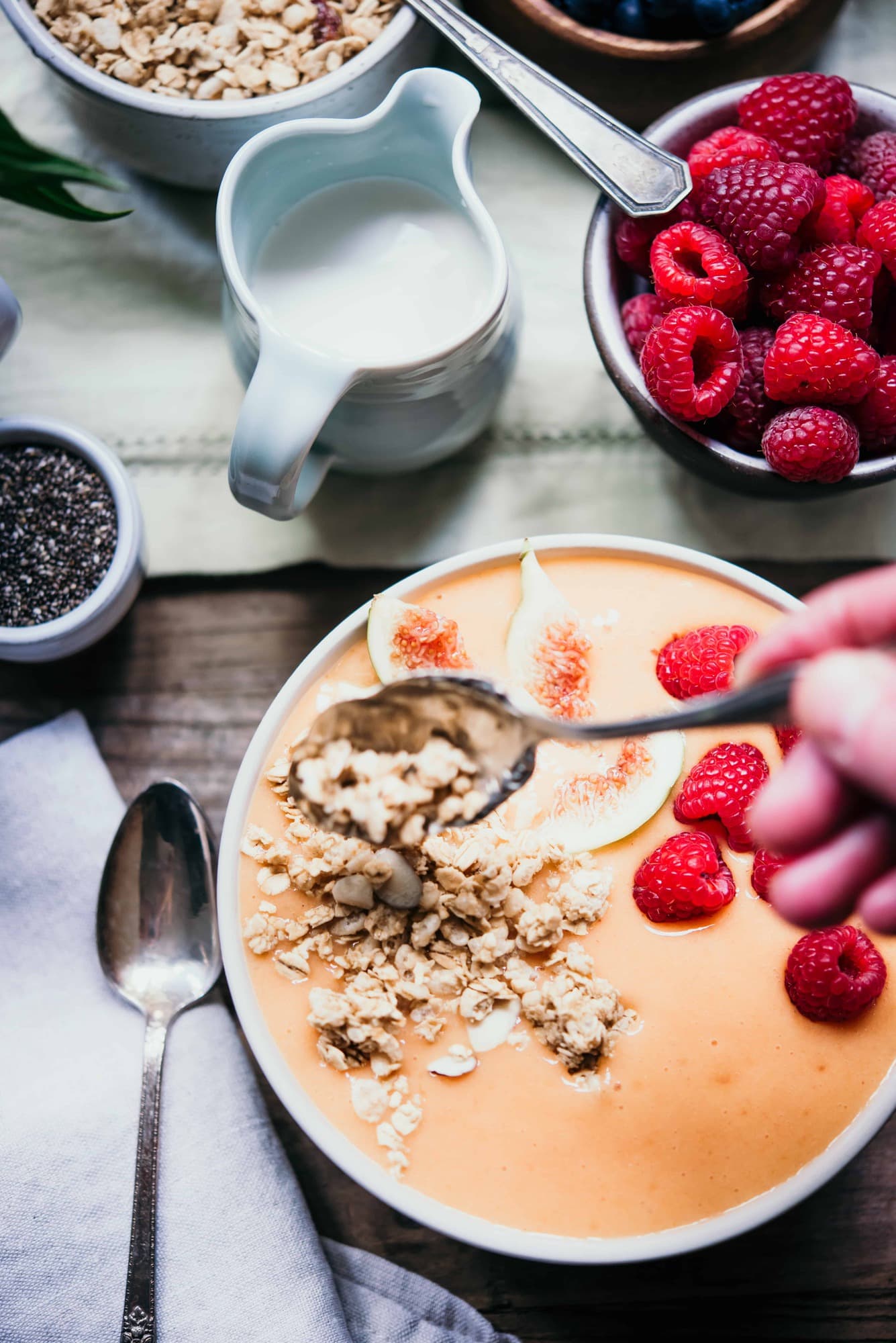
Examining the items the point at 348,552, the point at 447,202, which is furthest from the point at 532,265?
the point at 348,552

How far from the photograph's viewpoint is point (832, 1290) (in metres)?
1.35

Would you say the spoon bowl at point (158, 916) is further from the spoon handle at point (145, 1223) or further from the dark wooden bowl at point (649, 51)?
the dark wooden bowl at point (649, 51)

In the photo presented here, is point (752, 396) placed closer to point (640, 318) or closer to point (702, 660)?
point (640, 318)

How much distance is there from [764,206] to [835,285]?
0.11 metres

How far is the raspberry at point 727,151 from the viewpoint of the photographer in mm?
1179

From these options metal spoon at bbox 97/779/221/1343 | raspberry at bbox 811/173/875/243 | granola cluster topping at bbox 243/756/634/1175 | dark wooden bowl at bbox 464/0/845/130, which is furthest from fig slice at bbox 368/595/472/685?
dark wooden bowl at bbox 464/0/845/130

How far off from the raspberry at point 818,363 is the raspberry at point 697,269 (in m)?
0.07

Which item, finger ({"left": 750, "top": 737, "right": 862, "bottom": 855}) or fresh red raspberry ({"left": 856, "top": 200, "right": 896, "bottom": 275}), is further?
fresh red raspberry ({"left": 856, "top": 200, "right": 896, "bottom": 275})

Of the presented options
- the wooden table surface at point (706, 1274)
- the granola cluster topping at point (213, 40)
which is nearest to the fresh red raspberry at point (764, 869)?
the wooden table surface at point (706, 1274)

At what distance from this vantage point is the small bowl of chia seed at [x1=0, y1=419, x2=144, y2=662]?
1357 mm

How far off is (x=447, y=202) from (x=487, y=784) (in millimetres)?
745

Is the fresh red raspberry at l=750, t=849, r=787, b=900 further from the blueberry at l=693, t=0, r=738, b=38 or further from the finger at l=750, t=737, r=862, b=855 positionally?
the blueberry at l=693, t=0, r=738, b=38

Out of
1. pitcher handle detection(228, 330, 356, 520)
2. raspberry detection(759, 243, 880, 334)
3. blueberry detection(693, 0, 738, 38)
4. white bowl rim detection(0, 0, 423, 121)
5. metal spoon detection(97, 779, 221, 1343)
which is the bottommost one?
metal spoon detection(97, 779, 221, 1343)

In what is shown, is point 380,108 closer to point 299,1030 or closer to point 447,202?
point 447,202
